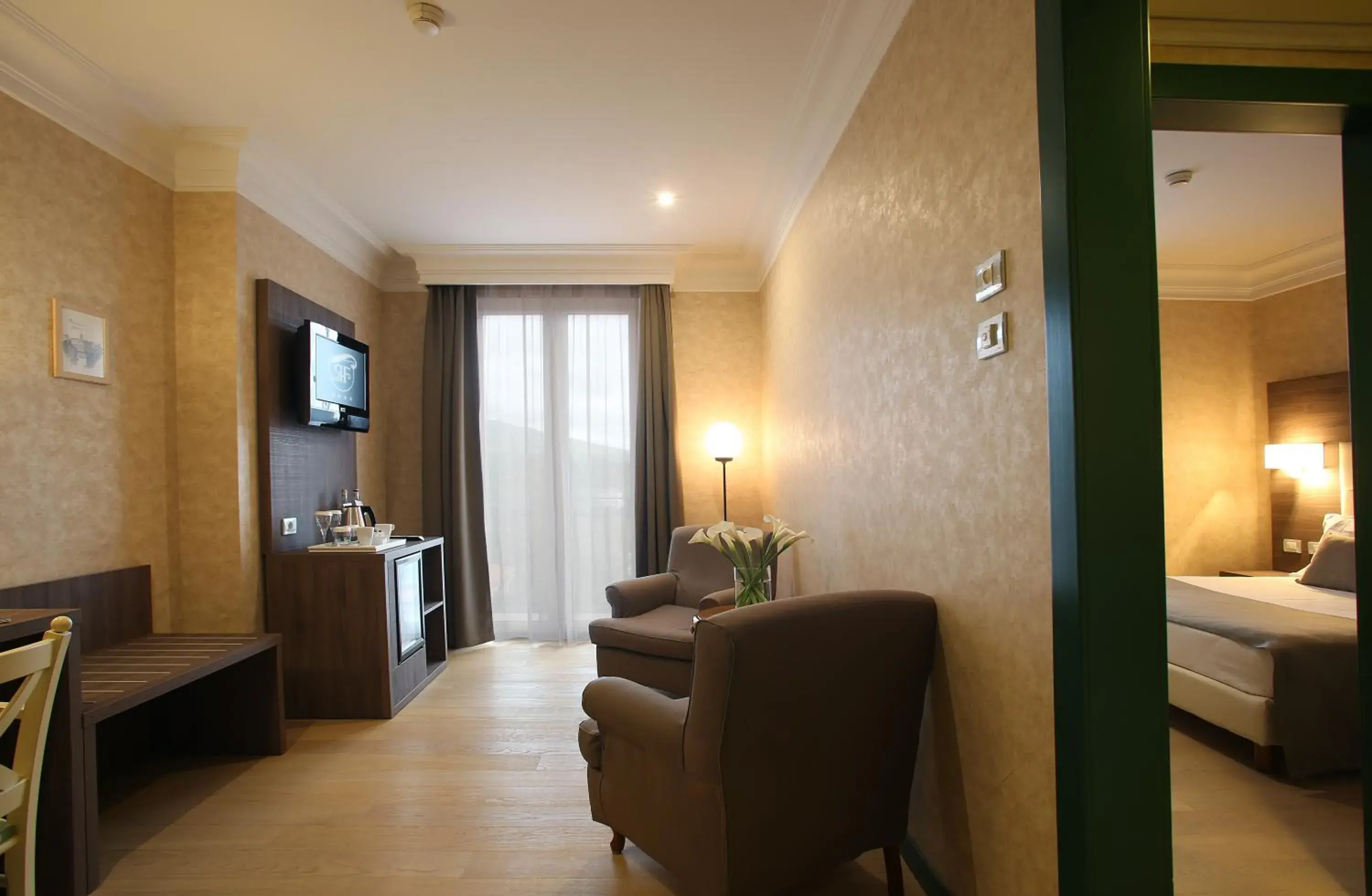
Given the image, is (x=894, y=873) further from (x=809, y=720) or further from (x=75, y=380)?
(x=75, y=380)

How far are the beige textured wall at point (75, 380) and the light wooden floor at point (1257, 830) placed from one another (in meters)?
3.92

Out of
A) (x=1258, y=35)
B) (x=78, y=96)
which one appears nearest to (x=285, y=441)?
(x=78, y=96)

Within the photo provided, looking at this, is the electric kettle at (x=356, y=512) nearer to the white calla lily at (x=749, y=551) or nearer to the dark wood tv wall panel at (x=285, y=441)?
the dark wood tv wall panel at (x=285, y=441)

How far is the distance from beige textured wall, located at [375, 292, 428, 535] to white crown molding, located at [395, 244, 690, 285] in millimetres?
317

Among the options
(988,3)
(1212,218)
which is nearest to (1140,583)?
(988,3)

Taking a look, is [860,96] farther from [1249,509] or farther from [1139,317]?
[1249,509]

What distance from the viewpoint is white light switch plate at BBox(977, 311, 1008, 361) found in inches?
59.9

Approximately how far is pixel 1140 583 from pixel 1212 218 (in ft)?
13.4

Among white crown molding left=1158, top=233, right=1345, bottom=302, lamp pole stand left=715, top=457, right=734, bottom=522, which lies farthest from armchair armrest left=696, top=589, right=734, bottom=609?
white crown molding left=1158, top=233, right=1345, bottom=302

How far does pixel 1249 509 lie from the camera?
5121 millimetres

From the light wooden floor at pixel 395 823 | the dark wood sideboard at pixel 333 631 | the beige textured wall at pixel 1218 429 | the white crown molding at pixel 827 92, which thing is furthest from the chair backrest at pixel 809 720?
the beige textured wall at pixel 1218 429

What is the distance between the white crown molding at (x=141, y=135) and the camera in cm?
250

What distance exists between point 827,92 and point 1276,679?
2.97 meters

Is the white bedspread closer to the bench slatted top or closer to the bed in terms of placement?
the bed
